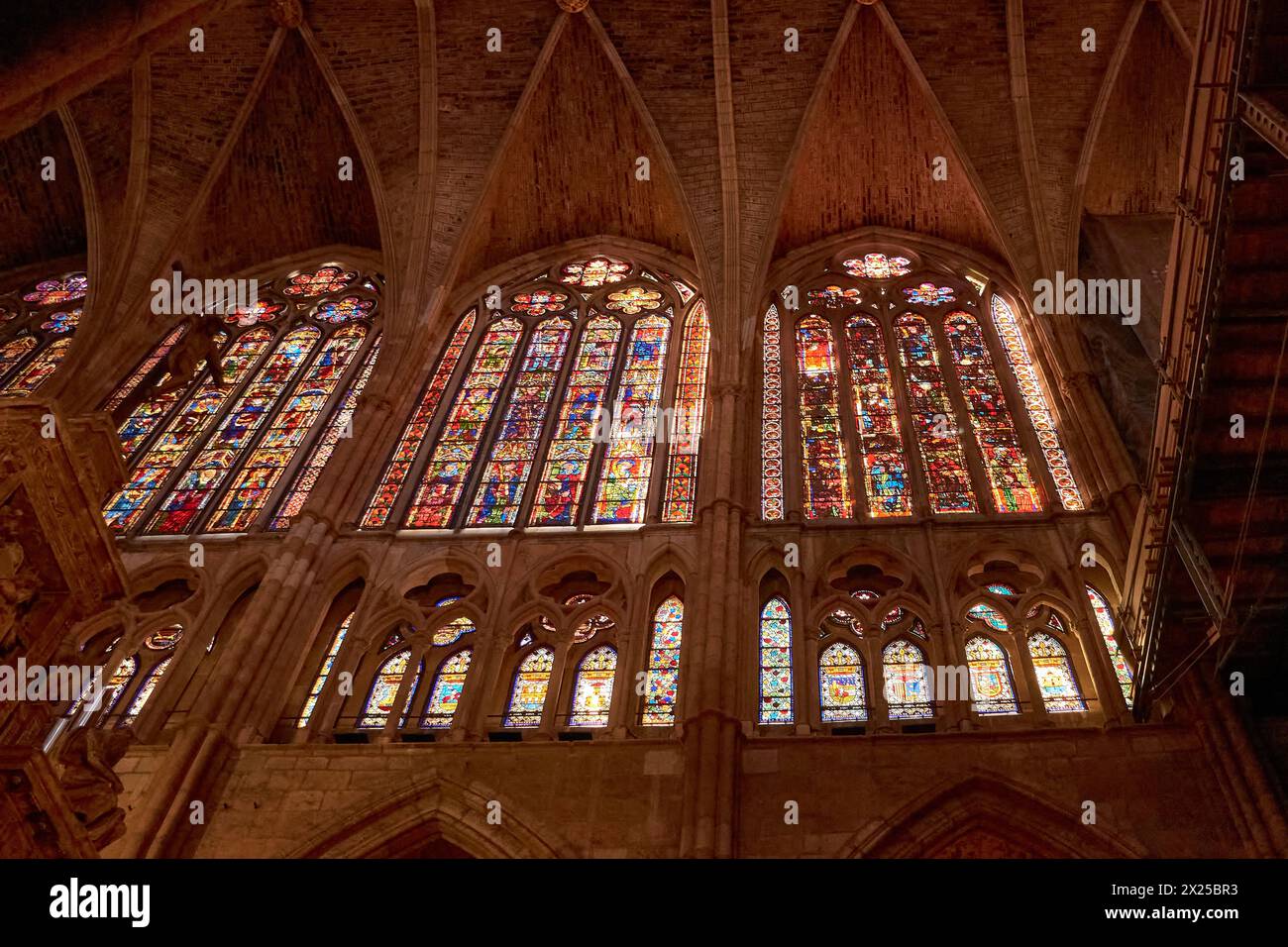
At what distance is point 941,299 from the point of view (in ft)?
56.1

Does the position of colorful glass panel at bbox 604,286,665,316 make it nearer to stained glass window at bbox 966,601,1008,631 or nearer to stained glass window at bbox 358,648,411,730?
stained glass window at bbox 358,648,411,730

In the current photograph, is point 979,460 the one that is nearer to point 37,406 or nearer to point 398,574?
point 398,574

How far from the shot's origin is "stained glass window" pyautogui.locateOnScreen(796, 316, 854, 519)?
13.0m

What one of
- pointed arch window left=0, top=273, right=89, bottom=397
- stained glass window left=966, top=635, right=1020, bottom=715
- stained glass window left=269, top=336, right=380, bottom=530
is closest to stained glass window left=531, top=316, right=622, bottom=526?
stained glass window left=269, top=336, right=380, bottom=530

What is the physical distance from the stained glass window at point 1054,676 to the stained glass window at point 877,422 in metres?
2.23

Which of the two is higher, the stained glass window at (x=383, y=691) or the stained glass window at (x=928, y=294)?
the stained glass window at (x=928, y=294)

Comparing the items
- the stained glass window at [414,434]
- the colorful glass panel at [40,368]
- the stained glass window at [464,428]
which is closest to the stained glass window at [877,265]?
the stained glass window at [464,428]

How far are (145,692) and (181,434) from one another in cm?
511

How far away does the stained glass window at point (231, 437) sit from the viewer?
44.0 feet

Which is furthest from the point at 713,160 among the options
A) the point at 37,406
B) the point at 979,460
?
the point at 37,406

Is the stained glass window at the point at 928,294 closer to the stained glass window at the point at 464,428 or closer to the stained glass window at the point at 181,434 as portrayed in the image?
the stained glass window at the point at 464,428

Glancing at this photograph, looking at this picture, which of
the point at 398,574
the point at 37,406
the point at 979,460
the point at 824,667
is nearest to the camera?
the point at 37,406

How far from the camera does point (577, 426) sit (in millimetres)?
14664

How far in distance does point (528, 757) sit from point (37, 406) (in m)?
5.11
